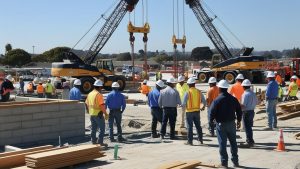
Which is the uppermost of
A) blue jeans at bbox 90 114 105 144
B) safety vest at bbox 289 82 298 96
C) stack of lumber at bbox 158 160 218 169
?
safety vest at bbox 289 82 298 96

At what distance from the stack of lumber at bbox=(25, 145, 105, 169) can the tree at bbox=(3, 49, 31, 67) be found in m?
92.4

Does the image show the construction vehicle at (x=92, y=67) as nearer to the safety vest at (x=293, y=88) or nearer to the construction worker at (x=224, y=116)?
the safety vest at (x=293, y=88)

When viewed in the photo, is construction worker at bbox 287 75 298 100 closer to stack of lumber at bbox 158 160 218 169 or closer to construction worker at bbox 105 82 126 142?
construction worker at bbox 105 82 126 142

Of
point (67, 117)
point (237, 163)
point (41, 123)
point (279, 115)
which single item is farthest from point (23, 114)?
point (279, 115)

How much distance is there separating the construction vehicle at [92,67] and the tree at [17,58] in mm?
63593

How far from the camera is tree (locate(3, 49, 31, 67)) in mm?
97125

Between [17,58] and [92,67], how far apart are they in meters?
67.2

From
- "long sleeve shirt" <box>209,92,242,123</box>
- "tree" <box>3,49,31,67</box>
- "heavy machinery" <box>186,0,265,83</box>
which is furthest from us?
"tree" <box>3,49,31,67</box>

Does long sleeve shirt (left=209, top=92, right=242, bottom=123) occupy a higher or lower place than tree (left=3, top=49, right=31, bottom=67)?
lower

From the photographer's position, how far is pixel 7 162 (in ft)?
27.3

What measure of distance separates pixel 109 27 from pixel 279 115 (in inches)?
959

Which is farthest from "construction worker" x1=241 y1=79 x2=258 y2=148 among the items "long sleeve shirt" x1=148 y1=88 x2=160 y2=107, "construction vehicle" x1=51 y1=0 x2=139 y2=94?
"construction vehicle" x1=51 y1=0 x2=139 y2=94

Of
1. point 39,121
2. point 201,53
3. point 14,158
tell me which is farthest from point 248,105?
point 201,53

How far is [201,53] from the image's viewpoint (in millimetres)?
143000
